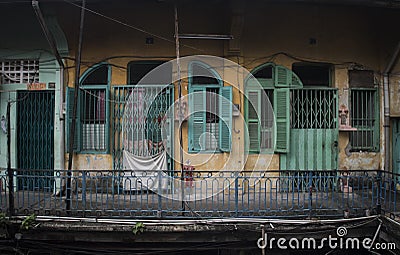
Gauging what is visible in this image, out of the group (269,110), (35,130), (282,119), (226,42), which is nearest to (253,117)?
(269,110)

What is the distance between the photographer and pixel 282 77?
785 centimetres

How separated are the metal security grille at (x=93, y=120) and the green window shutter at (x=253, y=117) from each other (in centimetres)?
342

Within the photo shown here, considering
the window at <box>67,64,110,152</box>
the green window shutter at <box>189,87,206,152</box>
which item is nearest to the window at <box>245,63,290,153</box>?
the green window shutter at <box>189,87,206,152</box>

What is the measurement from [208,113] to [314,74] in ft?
9.81

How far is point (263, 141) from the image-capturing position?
787 centimetres

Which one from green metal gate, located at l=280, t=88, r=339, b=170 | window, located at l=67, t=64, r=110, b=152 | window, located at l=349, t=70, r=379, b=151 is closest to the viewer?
window, located at l=67, t=64, r=110, b=152

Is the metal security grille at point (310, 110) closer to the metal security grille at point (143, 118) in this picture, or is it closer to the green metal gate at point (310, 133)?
the green metal gate at point (310, 133)

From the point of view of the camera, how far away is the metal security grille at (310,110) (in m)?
7.95

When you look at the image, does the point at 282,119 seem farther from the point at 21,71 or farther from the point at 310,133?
the point at 21,71

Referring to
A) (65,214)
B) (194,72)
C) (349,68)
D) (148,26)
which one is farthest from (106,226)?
(349,68)

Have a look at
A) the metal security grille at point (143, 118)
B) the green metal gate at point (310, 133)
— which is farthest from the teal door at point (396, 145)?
the metal security grille at point (143, 118)

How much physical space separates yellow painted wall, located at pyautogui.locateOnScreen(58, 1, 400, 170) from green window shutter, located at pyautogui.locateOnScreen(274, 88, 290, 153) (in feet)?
1.21

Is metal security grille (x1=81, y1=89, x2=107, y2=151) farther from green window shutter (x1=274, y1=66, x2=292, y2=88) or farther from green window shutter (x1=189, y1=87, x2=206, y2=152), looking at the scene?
green window shutter (x1=274, y1=66, x2=292, y2=88)

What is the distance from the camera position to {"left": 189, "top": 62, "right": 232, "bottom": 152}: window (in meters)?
7.61
